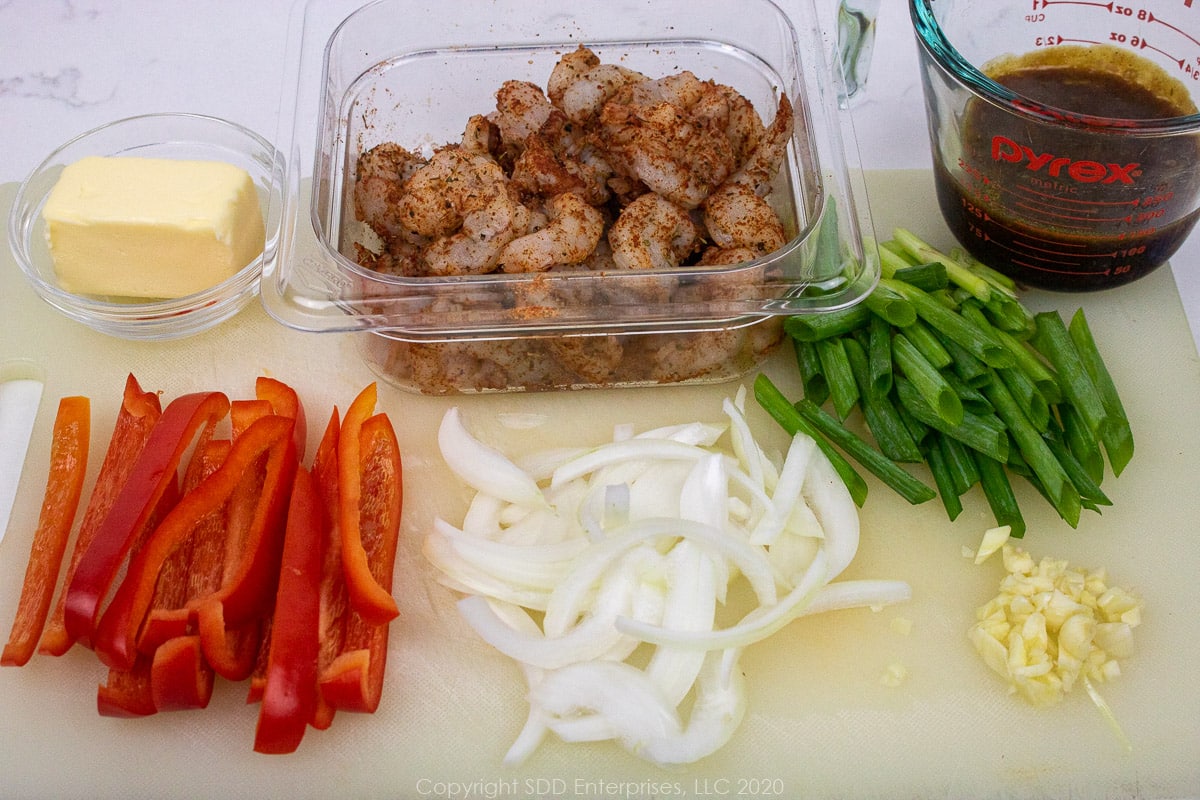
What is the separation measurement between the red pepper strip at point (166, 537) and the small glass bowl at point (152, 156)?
0.38m

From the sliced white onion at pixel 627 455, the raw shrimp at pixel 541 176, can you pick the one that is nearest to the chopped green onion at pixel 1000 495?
the sliced white onion at pixel 627 455

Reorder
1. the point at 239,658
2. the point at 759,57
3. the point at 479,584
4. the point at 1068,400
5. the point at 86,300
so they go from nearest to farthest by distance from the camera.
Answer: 1. the point at 239,658
2. the point at 479,584
3. the point at 1068,400
4. the point at 86,300
5. the point at 759,57

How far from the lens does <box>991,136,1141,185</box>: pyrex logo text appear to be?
2059mm

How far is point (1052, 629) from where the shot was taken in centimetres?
197

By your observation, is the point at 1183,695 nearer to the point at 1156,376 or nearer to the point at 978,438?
the point at 978,438

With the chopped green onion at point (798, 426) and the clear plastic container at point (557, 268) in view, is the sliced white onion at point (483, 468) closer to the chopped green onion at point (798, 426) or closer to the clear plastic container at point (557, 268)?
the clear plastic container at point (557, 268)

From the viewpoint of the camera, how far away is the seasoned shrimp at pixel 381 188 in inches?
88.7

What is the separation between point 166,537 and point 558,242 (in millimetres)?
903

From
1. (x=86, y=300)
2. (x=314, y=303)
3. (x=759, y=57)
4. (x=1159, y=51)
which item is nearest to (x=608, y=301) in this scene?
(x=314, y=303)

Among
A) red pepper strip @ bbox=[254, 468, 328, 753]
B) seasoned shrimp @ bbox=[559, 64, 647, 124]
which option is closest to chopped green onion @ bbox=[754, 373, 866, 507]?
seasoned shrimp @ bbox=[559, 64, 647, 124]

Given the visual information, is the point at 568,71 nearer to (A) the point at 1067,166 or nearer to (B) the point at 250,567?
(A) the point at 1067,166

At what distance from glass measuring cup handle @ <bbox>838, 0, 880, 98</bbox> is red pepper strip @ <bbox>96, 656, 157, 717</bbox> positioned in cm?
201

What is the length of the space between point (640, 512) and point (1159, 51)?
156 centimetres

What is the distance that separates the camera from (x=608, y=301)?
81.8 inches
